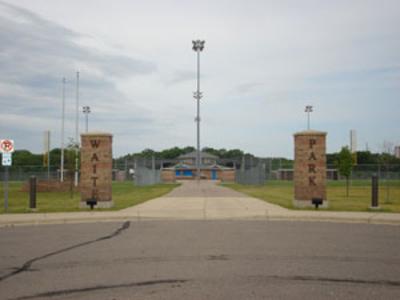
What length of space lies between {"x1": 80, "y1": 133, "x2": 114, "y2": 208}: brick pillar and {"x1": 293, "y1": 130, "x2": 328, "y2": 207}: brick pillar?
24.4 feet

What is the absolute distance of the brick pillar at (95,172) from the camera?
19.4 metres

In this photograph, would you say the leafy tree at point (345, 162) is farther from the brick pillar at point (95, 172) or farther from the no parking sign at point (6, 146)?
the no parking sign at point (6, 146)

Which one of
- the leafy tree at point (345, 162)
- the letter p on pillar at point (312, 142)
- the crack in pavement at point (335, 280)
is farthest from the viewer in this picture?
the leafy tree at point (345, 162)

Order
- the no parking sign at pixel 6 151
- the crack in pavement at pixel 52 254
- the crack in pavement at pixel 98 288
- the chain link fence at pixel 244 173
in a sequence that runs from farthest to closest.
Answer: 1. the chain link fence at pixel 244 173
2. the no parking sign at pixel 6 151
3. the crack in pavement at pixel 52 254
4. the crack in pavement at pixel 98 288

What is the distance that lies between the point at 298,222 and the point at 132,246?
6640 millimetres

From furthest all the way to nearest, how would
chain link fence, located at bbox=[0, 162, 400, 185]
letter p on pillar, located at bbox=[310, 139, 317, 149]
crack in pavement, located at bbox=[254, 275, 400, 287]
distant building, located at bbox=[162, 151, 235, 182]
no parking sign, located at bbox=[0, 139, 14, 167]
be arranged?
distant building, located at bbox=[162, 151, 235, 182] → chain link fence, located at bbox=[0, 162, 400, 185] → letter p on pillar, located at bbox=[310, 139, 317, 149] → no parking sign, located at bbox=[0, 139, 14, 167] → crack in pavement, located at bbox=[254, 275, 400, 287]

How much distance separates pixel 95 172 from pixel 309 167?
8.43 metres

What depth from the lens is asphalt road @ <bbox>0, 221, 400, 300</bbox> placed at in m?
6.47

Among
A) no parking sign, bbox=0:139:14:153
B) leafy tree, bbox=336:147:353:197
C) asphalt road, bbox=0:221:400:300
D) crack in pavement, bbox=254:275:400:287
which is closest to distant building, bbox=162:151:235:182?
leafy tree, bbox=336:147:353:197

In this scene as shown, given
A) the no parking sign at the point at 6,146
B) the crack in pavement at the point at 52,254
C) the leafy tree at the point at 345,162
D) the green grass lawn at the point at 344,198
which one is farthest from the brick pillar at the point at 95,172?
the leafy tree at the point at 345,162

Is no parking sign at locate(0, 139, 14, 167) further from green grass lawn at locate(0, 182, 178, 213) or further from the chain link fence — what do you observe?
the chain link fence

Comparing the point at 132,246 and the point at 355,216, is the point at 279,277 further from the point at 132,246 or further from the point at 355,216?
the point at 355,216

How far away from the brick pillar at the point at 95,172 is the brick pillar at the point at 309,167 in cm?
Result: 745

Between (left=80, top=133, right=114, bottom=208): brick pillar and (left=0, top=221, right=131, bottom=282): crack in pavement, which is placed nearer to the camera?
(left=0, top=221, right=131, bottom=282): crack in pavement
